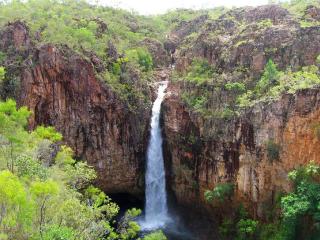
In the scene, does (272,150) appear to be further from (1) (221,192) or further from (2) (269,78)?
(2) (269,78)

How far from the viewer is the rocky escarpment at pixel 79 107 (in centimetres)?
2352

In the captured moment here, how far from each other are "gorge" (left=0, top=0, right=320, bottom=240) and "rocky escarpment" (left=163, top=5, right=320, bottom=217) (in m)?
0.06

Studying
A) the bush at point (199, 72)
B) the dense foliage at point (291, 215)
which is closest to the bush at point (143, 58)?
the bush at point (199, 72)

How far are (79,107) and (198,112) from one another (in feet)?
22.2

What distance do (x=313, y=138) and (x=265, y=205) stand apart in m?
4.04

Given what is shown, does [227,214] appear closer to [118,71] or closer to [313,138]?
[313,138]

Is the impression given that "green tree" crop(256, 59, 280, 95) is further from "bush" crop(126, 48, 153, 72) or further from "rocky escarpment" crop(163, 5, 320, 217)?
"bush" crop(126, 48, 153, 72)

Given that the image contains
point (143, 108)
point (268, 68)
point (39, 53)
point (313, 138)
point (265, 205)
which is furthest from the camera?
point (143, 108)

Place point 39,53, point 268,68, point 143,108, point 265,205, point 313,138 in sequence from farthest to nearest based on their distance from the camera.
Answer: point 143,108
point 39,53
point 268,68
point 265,205
point 313,138

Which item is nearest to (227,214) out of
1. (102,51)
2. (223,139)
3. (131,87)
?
(223,139)

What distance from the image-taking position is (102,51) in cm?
2655

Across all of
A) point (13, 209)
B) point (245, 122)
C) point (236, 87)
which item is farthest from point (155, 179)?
point (13, 209)

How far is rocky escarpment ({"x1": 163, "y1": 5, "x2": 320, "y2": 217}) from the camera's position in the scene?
19.4 metres

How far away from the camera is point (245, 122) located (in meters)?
21.2
